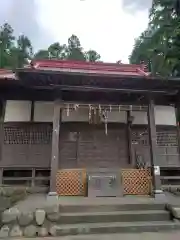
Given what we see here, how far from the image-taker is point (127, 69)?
37.6 ft

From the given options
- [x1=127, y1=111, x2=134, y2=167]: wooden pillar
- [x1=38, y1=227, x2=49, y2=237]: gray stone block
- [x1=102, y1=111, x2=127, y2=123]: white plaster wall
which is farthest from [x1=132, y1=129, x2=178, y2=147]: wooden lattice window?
[x1=38, y1=227, x2=49, y2=237]: gray stone block

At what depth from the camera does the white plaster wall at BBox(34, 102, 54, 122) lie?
924 centimetres

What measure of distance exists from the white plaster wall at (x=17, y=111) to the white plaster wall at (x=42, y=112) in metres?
0.26

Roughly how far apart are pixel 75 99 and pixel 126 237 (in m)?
5.19

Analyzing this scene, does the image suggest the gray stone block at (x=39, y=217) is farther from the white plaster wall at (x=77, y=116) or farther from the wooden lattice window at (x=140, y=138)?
the wooden lattice window at (x=140, y=138)

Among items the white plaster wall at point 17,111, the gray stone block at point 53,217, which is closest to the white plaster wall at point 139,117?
the white plaster wall at point 17,111

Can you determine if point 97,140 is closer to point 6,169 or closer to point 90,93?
point 90,93

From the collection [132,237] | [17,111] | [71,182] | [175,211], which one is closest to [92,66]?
[17,111]

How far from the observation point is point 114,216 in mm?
6242

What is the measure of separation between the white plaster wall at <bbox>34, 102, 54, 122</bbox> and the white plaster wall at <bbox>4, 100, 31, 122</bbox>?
0.26 m

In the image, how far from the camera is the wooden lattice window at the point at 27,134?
9.01m

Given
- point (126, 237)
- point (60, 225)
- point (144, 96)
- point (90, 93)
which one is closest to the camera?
point (126, 237)

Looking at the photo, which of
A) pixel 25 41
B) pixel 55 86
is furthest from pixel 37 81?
pixel 25 41

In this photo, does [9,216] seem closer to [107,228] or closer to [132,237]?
[107,228]
